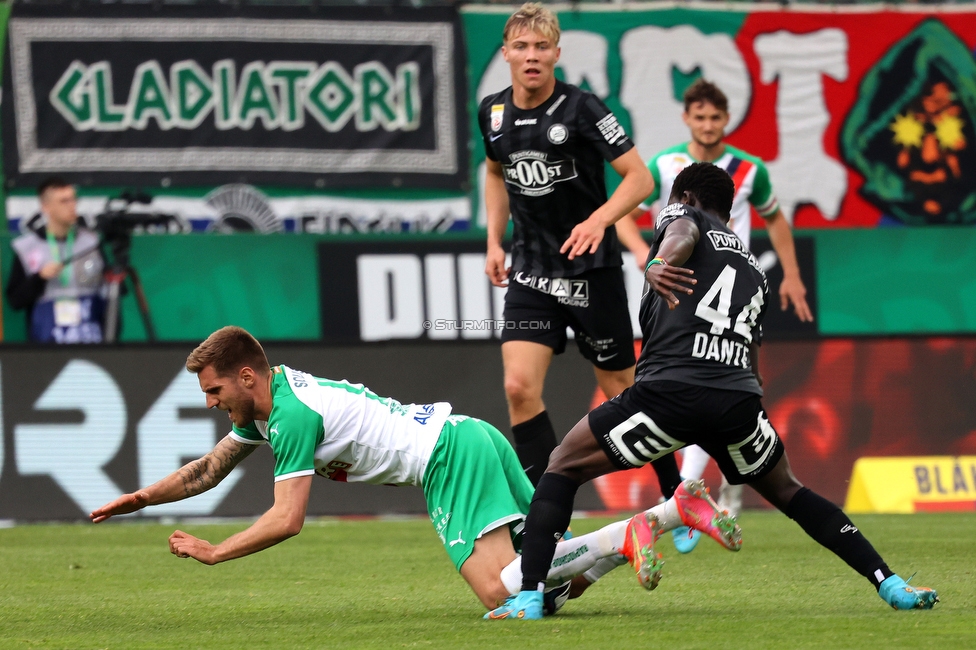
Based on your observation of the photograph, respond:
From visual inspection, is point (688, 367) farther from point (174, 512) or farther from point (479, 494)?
point (174, 512)

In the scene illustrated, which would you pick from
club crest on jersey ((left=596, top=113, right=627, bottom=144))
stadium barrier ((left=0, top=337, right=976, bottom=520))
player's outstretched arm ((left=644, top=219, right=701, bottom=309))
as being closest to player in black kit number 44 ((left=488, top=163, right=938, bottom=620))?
player's outstretched arm ((left=644, top=219, right=701, bottom=309))

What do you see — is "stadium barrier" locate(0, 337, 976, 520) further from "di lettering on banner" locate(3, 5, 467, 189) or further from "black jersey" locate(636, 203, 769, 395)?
"black jersey" locate(636, 203, 769, 395)

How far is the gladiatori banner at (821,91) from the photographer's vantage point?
14.3 m

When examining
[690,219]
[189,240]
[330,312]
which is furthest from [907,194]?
[690,219]

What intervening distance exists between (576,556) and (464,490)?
49cm

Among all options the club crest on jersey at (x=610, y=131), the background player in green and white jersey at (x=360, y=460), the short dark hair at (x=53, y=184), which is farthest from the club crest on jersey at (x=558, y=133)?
the short dark hair at (x=53, y=184)

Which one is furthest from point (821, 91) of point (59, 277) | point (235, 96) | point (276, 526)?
point (276, 526)

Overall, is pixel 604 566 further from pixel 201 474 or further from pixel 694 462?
pixel 694 462

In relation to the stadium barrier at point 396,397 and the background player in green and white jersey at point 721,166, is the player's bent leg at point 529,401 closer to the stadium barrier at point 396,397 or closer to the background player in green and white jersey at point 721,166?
the background player in green and white jersey at point 721,166

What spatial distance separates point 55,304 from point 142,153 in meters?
2.04

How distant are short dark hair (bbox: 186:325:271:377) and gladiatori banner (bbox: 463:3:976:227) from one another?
9681mm

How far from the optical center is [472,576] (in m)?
5.25

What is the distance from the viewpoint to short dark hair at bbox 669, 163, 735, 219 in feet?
17.3

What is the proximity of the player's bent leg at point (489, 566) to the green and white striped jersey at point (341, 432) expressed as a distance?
337mm
